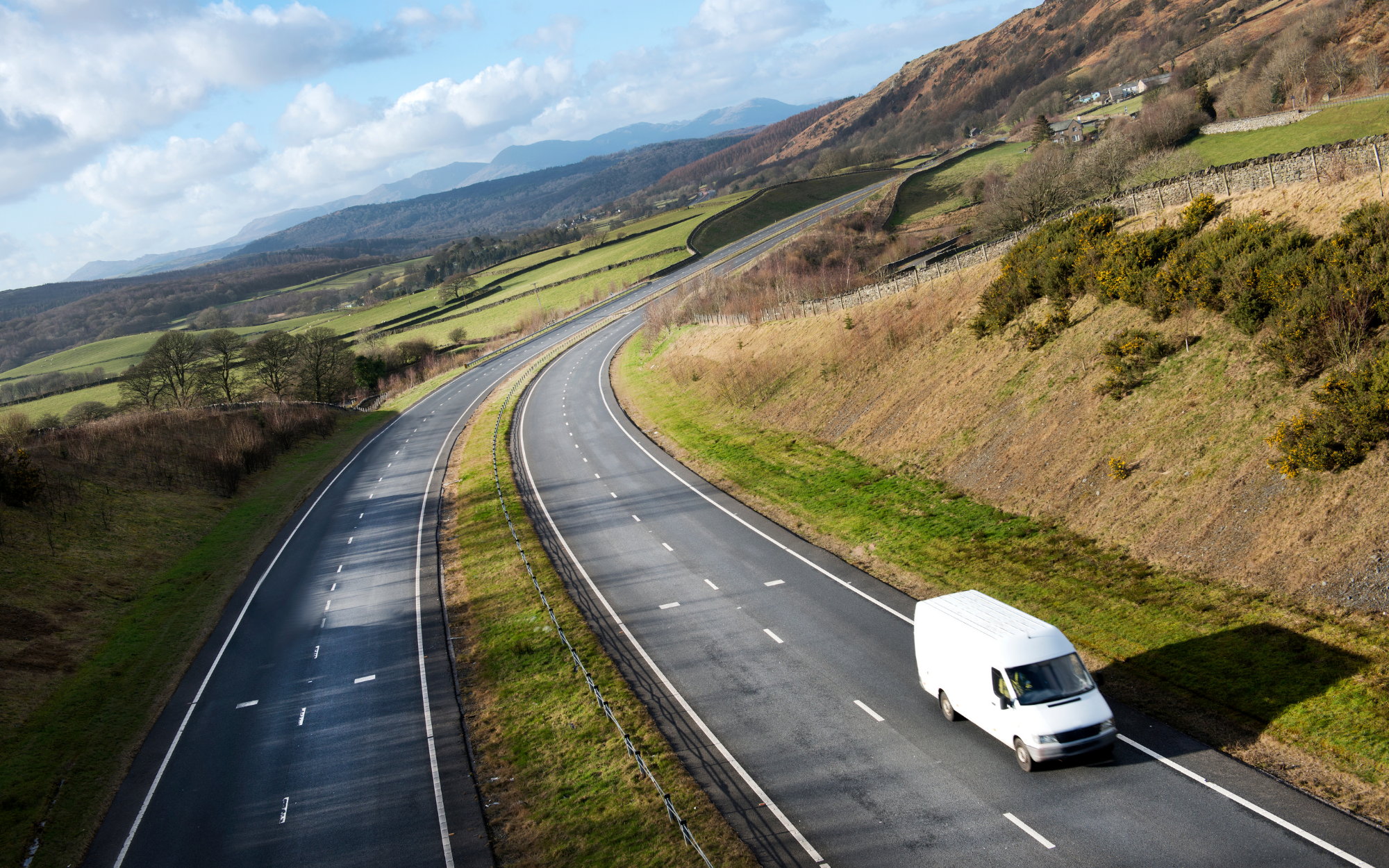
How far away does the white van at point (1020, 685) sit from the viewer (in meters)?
12.5

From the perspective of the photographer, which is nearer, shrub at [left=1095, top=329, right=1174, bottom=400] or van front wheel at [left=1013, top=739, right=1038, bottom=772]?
van front wheel at [left=1013, top=739, right=1038, bottom=772]

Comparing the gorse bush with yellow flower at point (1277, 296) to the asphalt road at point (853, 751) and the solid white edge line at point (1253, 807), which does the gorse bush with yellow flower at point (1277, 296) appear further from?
the asphalt road at point (853, 751)

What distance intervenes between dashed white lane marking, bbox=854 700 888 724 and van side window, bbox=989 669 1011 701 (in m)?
2.75

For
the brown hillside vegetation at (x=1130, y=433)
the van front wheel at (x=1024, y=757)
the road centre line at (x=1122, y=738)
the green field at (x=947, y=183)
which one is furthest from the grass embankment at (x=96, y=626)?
the green field at (x=947, y=183)

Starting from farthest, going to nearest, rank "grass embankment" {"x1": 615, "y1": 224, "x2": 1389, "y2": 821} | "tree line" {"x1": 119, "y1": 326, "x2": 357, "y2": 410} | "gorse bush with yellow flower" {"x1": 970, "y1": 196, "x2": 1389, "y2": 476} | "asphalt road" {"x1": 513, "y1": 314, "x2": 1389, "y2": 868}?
1. "tree line" {"x1": 119, "y1": 326, "x2": 357, "y2": 410}
2. "gorse bush with yellow flower" {"x1": 970, "y1": 196, "x2": 1389, "y2": 476}
3. "grass embankment" {"x1": 615, "y1": 224, "x2": 1389, "y2": 821}
4. "asphalt road" {"x1": 513, "y1": 314, "x2": 1389, "y2": 868}

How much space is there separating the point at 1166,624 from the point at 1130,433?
7.89 metres

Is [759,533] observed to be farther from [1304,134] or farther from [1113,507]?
[1304,134]

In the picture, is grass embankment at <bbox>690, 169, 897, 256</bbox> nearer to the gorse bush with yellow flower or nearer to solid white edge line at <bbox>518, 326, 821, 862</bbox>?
the gorse bush with yellow flower

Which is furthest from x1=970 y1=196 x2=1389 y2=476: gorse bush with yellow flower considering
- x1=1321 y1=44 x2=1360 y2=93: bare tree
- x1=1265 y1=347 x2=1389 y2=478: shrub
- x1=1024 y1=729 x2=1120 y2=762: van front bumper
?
x1=1321 y1=44 x2=1360 y2=93: bare tree

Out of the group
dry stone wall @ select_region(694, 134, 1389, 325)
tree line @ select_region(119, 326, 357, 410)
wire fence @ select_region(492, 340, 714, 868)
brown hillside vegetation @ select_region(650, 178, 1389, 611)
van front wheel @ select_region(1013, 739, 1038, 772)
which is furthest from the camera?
tree line @ select_region(119, 326, 357, 410)

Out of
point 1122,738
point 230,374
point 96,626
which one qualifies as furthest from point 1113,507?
point 230,374

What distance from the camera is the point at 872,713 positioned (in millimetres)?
15492

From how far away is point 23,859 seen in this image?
14547 millimetres

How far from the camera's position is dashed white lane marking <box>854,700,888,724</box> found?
1525 centimetres
